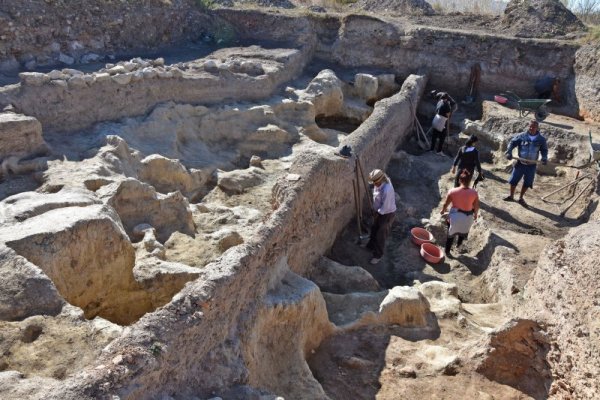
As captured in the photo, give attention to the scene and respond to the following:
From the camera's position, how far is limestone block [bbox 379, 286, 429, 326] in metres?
5.92

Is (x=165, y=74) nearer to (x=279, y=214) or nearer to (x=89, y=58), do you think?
(x=89, y=58)

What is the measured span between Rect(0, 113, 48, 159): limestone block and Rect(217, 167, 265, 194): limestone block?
2.71 m

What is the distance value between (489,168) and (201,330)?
9106 mm

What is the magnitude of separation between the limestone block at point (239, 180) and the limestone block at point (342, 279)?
260 cm

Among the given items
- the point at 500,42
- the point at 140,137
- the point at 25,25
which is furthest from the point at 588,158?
the point at 25,25

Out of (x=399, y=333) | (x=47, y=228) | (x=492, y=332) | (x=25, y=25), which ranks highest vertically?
(x=25, y=25)

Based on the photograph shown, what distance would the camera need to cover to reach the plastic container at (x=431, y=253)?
798 cm

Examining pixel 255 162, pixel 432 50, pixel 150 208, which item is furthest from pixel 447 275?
pixel 432 50

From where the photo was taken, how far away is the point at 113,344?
336 centimetres

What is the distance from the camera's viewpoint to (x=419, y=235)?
28.0 ft

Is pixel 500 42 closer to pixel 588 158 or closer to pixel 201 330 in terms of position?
pixel 588 158

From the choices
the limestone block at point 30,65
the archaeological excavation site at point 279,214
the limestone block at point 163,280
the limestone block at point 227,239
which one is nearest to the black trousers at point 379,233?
the archaeological excavation site at point 279,214

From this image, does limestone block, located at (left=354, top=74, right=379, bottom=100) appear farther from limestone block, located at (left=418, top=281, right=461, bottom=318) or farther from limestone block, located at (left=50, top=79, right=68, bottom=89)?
limestone block, located at (left=418, top=281, right=461, bottom=318)

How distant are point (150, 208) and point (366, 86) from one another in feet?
27.8
